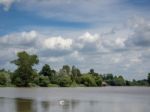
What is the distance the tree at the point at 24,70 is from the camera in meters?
156

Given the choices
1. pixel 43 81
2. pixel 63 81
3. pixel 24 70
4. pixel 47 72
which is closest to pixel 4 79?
pixel 24 70

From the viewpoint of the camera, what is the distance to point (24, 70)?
15600cm

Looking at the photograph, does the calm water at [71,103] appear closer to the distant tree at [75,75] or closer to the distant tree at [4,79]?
the distant tree at [4,79]

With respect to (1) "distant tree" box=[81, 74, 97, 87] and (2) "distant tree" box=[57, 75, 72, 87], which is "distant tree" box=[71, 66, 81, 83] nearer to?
(1) "distant tree" box=[81, 74, 97, 87]

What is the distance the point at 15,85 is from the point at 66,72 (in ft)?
123

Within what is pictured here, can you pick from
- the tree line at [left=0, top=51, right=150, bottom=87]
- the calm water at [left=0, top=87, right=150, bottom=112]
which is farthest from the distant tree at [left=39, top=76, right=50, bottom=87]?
the calm water at [left=0, top=87, right=150, bottom=112]

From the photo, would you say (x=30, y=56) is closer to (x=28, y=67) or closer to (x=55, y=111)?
(x=28, y=67)

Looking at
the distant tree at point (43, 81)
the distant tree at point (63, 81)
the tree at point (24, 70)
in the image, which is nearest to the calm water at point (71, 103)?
the tree at point (24, 70)

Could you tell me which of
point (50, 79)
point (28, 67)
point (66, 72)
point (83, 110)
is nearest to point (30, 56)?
point (28, 67)

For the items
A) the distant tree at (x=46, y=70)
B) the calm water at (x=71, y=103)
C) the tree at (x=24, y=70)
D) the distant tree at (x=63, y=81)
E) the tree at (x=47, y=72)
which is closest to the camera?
the calm water at (x=71, y=103)

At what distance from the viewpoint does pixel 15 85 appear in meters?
160

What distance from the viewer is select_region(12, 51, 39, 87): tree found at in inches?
6137

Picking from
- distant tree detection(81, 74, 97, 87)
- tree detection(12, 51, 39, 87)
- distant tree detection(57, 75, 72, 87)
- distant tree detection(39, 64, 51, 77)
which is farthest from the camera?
distant tree detection(81, 74, 97, 87)

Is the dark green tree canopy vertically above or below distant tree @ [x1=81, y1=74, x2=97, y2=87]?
above
